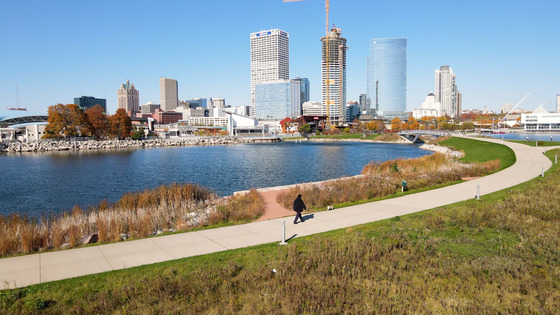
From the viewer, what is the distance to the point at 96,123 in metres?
122

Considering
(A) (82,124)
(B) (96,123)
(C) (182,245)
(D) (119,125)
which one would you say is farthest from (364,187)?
(D) (119,125)

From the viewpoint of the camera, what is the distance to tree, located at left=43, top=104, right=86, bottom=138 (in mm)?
113188

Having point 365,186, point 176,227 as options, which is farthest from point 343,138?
point 176,227

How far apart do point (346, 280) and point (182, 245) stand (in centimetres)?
654

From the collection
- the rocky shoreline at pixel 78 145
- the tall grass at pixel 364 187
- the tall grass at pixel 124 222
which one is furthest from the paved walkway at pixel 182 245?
the rocky shoreline at pixel 78 145

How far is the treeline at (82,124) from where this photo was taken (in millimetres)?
113812

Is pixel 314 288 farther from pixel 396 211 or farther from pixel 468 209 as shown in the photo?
pixel 468 209

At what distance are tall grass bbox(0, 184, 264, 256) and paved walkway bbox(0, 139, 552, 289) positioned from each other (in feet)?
3.81

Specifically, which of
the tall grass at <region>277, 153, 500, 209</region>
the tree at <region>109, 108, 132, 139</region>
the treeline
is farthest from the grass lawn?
the tree at <region>109, 108, 132, 139</region>

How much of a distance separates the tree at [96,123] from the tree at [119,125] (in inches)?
67.3

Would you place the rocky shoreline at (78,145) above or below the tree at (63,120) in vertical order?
below

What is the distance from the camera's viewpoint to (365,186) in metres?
25.2

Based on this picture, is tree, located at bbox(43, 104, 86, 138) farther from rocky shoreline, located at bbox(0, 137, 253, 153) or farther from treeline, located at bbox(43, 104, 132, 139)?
rocky shoreline, located at bbox(0, 137, 253, 153)

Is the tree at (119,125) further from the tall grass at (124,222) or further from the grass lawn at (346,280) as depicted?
the grass lawn at (346,280)
